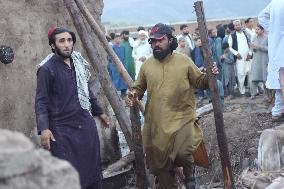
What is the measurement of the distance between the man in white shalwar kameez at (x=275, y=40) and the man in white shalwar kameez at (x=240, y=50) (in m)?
5.47

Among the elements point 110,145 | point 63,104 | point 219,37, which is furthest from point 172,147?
point 219,37

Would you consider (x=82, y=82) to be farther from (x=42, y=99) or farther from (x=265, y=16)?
(x=265, y=16)

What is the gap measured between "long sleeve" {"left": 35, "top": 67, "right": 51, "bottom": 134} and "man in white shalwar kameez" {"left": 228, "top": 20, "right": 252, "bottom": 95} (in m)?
8.93

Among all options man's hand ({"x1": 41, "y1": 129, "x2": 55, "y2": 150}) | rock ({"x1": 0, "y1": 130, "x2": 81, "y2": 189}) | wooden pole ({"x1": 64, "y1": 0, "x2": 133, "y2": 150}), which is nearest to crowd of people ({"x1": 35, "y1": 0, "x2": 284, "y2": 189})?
man's hand ({"x1": 41, "y1": 129, "x2": 55, "y2": 150})

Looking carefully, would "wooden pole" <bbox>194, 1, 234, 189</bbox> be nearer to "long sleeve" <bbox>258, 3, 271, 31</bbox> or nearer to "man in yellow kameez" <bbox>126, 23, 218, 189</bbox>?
"man in yellow kameez" <bbox>126, 23, 218, 189</bbox>

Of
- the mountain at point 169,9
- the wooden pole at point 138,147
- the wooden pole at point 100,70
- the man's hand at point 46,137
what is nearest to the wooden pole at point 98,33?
the wooden pole at point 100,70

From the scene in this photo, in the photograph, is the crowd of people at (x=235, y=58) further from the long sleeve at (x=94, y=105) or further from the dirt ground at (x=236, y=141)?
the long sleeve at (x=94, y=105)

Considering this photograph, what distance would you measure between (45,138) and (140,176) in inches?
57.2

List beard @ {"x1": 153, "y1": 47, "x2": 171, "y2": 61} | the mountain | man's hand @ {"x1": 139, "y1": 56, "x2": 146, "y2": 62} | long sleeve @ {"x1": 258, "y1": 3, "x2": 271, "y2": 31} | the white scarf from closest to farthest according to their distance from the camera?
the white scarf, beard @ {"x1": 153, "y1": 47, "x2": 171, "y2": 61}, long sleeve @ {"x1": 258, "y1": 3, "x2": 271, "y2": 31}, man's hand @ {"x1": 139, "y1": 56, "x2": 146, "y2": 62}, the mountain

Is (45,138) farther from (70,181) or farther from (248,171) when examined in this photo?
(70,181)

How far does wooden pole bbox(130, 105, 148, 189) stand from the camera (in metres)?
5.46

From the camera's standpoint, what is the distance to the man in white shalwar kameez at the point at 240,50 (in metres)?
13.1

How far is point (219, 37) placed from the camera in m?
13.8

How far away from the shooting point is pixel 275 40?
7.22m
